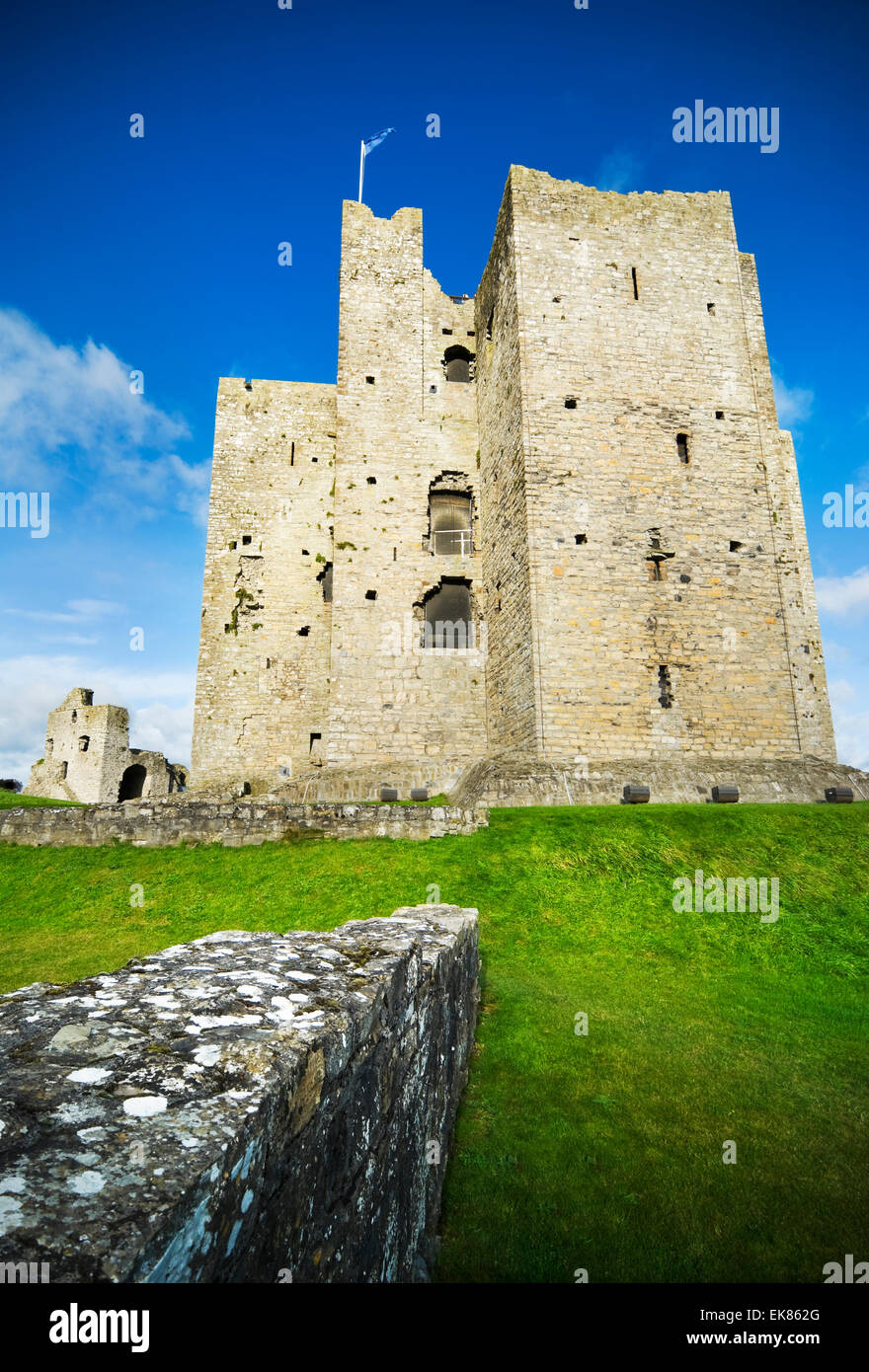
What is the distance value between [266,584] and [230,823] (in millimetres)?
14007

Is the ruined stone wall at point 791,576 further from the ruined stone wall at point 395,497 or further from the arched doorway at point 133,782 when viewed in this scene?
the arched doorway at point 133,782

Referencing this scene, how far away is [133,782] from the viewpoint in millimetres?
30797

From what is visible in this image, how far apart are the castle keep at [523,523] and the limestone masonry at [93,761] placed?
7905mm

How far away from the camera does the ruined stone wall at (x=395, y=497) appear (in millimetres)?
21547

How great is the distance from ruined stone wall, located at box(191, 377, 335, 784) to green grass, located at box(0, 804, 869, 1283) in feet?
36.7

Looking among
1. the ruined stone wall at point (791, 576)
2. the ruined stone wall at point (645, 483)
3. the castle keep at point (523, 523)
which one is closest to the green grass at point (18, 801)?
the castle keep at point (523, 523)

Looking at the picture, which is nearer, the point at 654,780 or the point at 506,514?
the point at 654,780

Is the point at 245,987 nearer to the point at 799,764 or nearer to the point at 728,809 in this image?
the point at 728,809

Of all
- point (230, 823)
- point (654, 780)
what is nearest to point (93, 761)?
point (230, 823)

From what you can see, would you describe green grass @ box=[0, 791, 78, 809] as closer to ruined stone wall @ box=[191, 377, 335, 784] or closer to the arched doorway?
ruined stone wall @ box=[191, 377, 335, 784]

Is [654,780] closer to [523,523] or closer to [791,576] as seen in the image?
[523,523]

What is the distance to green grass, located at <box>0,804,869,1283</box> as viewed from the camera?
381 cm

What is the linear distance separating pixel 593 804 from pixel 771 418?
14.1 meters

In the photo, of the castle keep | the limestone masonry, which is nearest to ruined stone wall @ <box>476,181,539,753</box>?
the castle keep
